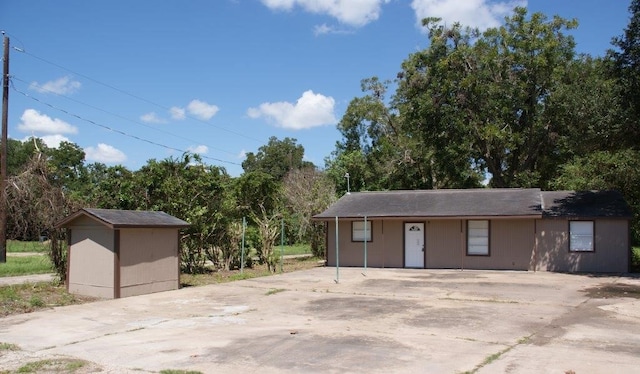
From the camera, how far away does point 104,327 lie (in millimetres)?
9750

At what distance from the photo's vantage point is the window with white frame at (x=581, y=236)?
19.6 meters

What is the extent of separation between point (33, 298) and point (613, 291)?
570 inches

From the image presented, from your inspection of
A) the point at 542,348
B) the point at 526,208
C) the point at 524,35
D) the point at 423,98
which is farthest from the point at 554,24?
the point at 542,348

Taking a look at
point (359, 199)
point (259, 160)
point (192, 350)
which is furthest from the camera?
point (259, 160)

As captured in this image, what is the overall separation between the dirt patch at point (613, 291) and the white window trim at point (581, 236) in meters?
4.00

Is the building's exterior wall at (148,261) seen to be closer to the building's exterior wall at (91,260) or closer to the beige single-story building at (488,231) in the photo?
the building's exterior wall at (91,260)

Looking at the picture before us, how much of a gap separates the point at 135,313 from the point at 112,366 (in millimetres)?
4369

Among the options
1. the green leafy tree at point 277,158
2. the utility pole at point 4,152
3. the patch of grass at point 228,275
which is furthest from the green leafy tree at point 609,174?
the green leafy tree at point 277,158

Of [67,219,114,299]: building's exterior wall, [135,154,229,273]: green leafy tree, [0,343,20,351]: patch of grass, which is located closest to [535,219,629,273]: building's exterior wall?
[135,154,229,273]: green leafy tree

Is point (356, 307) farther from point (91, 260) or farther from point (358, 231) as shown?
point (358, 231)

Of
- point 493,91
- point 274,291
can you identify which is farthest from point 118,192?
point 493,91

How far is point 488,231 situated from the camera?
69.0 feet

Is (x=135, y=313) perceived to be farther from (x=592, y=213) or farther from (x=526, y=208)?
(x=592, y=213)

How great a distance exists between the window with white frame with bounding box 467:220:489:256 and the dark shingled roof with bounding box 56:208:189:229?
11621 millimetres
